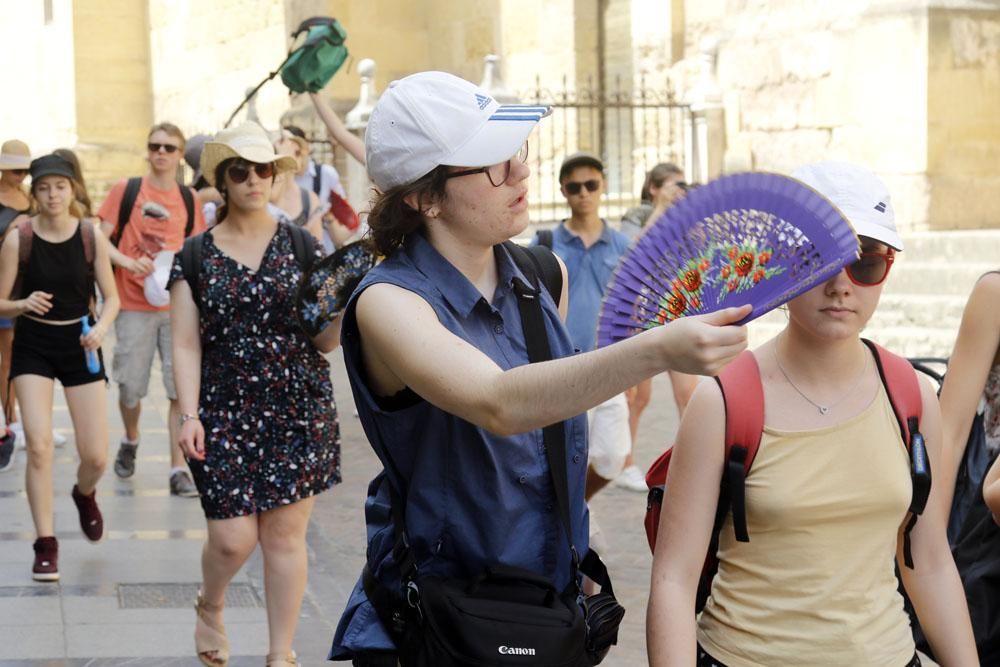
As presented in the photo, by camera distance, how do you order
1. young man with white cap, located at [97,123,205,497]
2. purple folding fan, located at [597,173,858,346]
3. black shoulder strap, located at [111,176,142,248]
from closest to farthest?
purple folding fan, located at [597,173,858,346]
young man with white cap, located at [97,123,205,497]
black shoulder strap, located at [111,176,142,248]

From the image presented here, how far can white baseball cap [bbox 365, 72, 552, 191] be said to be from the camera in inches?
116

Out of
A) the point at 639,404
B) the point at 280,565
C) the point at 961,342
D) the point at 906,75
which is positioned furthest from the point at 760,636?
the point at 906,75

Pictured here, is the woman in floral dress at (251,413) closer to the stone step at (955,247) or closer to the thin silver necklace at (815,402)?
the thin silver necklace at (815,402)

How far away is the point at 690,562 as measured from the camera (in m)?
3.04

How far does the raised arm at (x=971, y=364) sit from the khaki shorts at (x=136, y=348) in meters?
6.71

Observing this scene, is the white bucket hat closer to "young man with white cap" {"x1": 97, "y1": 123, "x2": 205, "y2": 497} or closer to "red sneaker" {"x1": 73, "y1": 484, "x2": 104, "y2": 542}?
"red sneaker" {"x1": 73, "y1": 484, "x2": 104, "y2": 542}

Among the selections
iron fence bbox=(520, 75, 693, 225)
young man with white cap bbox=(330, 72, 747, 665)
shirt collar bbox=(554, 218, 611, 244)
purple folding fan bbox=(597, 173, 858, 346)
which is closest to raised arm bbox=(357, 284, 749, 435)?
young man with white cap bbox=(330, 72, 747, 665)

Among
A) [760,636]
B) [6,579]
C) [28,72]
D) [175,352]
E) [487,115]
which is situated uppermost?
[28,72]

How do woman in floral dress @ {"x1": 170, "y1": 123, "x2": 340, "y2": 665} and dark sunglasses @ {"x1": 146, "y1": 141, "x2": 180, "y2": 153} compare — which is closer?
woman in floral dress @ {"x1": 170, "y1": 123, "x2": 340, "y2": 665}

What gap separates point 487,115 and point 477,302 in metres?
0.34

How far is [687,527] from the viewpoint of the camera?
9.93 ft

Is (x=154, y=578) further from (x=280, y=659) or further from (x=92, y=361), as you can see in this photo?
(x=280, y=659)

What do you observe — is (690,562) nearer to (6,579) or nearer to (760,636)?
(760,636)

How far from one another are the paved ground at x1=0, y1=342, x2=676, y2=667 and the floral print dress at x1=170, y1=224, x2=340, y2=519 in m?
0.87
